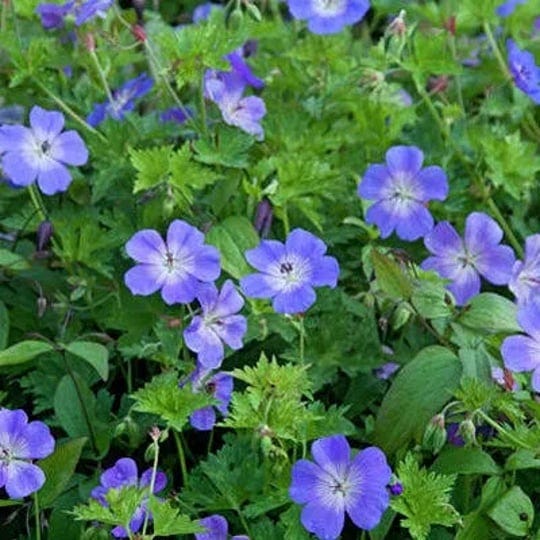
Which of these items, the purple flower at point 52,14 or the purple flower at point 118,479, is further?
the purple flower at point 52,14

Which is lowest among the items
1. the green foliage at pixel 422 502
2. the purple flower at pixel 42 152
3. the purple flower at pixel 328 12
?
the green foliage at pixel 422 502

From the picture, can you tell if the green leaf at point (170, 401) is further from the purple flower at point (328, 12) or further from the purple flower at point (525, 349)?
the purple flower at point (328, 12)

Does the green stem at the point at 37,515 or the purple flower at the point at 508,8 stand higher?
the purple flower at the point at 508,8

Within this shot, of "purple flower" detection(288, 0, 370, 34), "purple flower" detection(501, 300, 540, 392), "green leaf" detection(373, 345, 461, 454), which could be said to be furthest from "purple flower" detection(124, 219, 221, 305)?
"purple flower" detection(288, 0, 370, 34)

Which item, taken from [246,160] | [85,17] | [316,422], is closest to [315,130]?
[246,160]

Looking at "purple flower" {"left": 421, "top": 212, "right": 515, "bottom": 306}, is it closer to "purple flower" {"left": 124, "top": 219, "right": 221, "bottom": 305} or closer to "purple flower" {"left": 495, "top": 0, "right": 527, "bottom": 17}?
"purple flower" {"left": 124, "top": 219, "right": 221, "bottom": 305}

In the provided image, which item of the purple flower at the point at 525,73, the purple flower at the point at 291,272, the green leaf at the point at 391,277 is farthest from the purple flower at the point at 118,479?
the purple flower at the point at 525,73

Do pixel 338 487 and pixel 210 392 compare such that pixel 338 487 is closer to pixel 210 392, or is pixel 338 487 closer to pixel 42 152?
pixel 210 392


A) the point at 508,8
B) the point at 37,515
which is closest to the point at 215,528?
the point at 37,515
